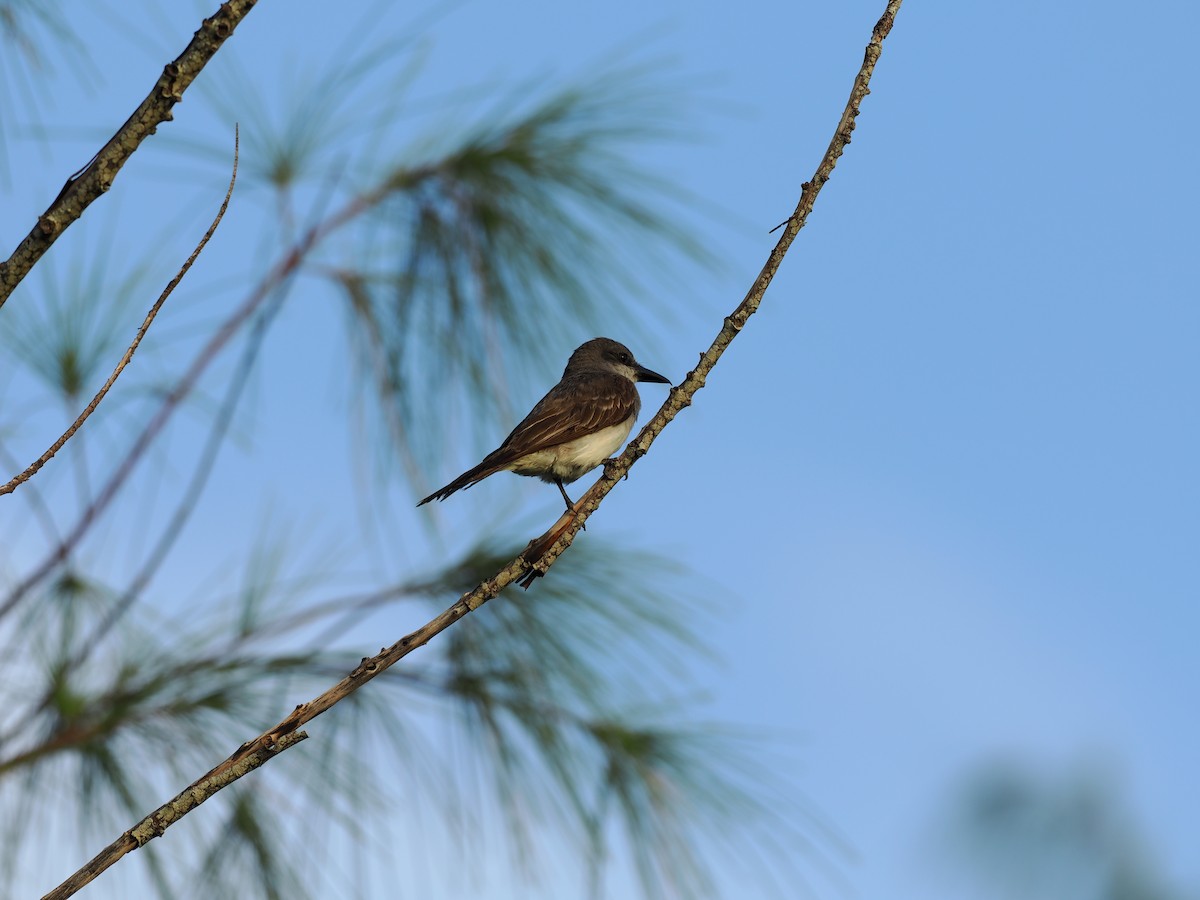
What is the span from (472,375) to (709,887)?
1777mm

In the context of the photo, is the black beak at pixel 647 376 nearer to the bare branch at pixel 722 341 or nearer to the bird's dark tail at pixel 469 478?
the bird's dark tail at pixel 469 478

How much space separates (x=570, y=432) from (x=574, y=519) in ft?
9.14

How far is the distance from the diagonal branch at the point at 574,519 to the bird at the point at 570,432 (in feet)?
6.84

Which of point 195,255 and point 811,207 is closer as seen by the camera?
point 195,255

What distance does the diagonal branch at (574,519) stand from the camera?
2004 millimetres

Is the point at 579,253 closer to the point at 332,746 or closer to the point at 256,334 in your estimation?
the point at 256,334

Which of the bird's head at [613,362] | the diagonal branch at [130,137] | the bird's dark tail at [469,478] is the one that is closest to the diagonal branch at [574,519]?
the diagonal branch at [130,137]

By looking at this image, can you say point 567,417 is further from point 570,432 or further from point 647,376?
point 647,376

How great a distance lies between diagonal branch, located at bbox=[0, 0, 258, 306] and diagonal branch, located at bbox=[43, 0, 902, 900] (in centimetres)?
78

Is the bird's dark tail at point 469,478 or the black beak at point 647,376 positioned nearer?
the bird's dark tail at point 469,478

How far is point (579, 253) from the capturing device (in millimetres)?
4480

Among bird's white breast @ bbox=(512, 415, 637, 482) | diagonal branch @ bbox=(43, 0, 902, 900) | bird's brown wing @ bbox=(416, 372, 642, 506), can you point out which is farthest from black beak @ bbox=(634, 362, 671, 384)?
diagonal branch @ bbox=(43, 0, 902, 900)

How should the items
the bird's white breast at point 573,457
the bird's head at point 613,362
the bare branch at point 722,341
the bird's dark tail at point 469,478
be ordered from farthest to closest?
the bird's head at point 613,362 < the bird's white breast at point 573,457 < the bird's dark tail at point 469,478 < the bare branch at point 722,341

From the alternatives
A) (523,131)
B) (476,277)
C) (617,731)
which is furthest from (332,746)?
(523,131)
